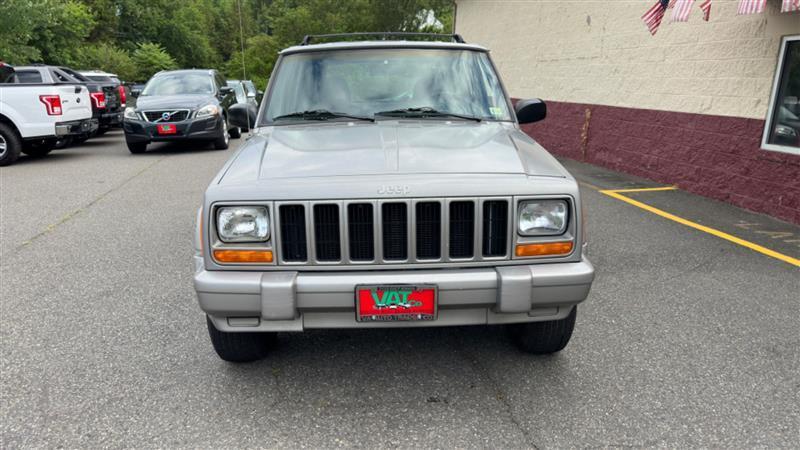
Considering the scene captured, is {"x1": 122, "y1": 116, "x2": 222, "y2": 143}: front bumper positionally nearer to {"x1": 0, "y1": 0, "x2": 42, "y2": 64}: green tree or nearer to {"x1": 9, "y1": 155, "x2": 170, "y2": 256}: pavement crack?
{"x1": 9, "y1": 155, "x2": 170, "y2": 256}: pavement crack

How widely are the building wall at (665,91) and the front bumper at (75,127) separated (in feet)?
30.5

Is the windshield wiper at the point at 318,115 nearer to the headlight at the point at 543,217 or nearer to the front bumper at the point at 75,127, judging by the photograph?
the headlight at the point at 543,217

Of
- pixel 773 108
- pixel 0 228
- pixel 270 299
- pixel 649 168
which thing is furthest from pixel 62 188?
pixel 773 108

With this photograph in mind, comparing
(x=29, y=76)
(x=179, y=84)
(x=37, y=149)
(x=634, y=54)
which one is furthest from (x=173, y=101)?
(x=634, y=54)

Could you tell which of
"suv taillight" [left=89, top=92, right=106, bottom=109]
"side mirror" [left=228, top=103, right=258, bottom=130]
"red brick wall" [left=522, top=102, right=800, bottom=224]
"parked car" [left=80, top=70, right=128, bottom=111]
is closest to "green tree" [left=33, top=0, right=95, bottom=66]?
"parked car" [left=80, top=70, right=128, bottom=111]

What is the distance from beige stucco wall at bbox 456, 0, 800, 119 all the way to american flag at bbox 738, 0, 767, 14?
0.54m

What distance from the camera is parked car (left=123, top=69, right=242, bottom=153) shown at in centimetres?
1192

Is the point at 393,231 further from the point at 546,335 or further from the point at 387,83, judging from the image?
the point at 387,83

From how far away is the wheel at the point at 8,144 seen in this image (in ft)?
34.7

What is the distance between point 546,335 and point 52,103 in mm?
10748

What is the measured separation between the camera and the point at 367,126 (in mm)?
3512

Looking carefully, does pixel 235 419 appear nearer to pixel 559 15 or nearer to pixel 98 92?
pixel 559 15

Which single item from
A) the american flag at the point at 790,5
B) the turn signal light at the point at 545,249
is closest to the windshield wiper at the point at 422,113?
the turn signal light at the point at 545,249

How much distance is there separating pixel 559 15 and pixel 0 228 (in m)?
9.97
